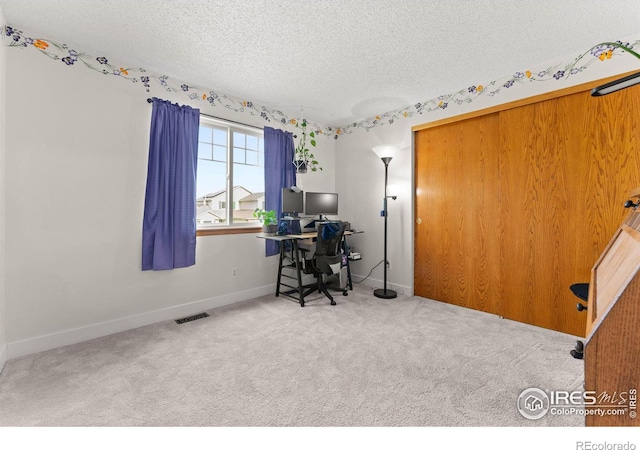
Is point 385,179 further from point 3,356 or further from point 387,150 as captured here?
point 3,356

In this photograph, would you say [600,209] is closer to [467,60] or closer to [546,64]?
[546,64]

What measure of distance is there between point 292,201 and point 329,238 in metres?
0.75

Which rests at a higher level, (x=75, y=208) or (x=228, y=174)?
(x=228, y=174)

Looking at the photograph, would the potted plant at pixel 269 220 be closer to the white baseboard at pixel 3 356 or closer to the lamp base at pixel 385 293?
the lamp base at pixel 385 293

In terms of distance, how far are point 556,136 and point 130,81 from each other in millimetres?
3849

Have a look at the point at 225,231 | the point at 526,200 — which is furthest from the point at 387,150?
the point at 225,231

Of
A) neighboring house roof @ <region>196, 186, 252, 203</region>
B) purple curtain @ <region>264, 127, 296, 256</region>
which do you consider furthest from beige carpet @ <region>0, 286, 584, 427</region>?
purple curtain @ <region>264, 127, 296, 256</region>

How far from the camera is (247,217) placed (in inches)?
143

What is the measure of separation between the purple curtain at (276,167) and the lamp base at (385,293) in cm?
137

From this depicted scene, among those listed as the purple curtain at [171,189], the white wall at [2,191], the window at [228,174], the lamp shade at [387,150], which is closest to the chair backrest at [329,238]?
the window at [228,174]

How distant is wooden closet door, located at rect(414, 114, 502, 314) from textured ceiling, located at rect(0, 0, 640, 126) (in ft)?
2.16

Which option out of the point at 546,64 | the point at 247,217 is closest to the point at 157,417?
the point at 247,217

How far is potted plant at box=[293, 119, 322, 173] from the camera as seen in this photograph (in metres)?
3.97

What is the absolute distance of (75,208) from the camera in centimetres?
241
